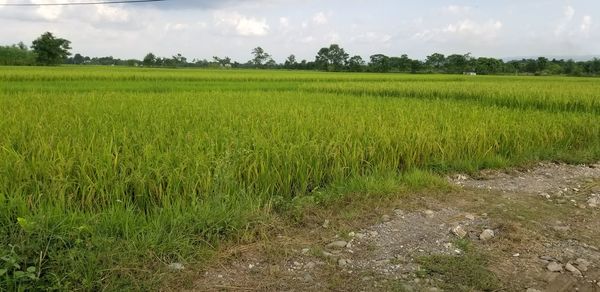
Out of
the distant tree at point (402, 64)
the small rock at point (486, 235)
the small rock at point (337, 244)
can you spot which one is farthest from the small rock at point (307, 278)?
the distant tree at point (402, 64)

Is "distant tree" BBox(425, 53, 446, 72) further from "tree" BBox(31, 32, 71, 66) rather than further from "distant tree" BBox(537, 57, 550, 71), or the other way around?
"tree" BBox(31, 32, 71, 66)

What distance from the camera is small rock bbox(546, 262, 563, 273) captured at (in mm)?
2957

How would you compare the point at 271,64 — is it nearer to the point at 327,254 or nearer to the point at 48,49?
the point at 48,49

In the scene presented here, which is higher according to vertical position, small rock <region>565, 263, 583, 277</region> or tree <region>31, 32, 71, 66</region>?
tree <region>31, 32, 71, 66</region>

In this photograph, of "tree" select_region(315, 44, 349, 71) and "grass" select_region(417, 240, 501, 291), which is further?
A: "tree" select_region(315, 44, 349, 71)

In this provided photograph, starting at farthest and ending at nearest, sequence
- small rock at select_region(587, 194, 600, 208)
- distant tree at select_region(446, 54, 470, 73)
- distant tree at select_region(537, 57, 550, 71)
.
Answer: distant tree at select_region(446, 54, 470, 73)
distant tree at select_region(537, 57, 550, 71)
small rock at select_region(587, 194, 600, 208)

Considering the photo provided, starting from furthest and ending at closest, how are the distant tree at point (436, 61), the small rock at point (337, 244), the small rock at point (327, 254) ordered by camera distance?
the distant tree at point (436, 61) → the small rock at point (337, 244) → the small rock at point (327, 254)

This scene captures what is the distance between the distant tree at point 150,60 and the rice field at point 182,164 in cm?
6602

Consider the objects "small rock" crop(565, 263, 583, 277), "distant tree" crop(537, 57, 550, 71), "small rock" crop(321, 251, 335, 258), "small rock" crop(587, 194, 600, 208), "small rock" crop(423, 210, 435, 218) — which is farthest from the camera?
"distant tree" crop(537, 57, 550, 71)

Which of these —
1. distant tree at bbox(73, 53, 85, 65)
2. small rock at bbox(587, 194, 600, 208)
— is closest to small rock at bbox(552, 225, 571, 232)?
small rock at bbox(587, 194, 600, 208)

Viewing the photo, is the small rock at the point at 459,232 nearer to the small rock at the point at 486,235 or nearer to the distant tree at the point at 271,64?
the small rock at the point at 486,235

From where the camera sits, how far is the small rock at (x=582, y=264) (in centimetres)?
297

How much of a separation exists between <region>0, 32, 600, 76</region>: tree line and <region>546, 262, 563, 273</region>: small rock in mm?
61932

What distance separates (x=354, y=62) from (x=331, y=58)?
4264 mm
